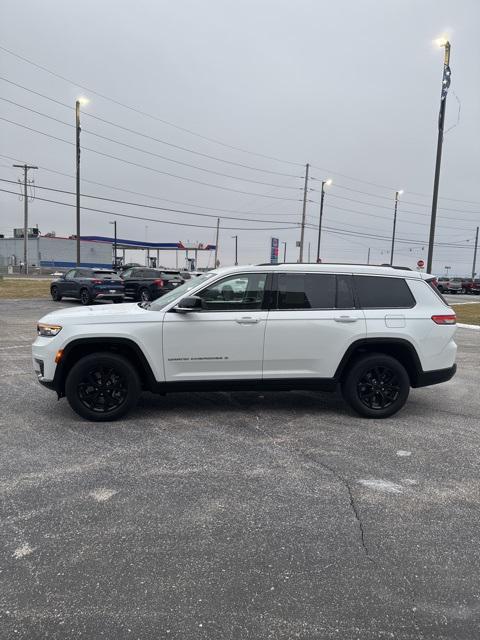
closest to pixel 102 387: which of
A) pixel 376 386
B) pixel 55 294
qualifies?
pixel 376 386

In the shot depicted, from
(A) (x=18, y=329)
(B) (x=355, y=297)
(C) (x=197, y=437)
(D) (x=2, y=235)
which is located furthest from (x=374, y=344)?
(D) (x=2, y=235)

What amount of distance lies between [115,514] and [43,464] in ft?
3.86

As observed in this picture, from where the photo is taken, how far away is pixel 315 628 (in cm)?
232

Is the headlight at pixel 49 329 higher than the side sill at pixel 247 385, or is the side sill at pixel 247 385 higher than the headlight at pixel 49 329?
the headlight at pixel 49 329

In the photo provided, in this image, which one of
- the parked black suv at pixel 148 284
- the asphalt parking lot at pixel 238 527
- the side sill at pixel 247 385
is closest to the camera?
the asphalt parking lot at pixel 238 527

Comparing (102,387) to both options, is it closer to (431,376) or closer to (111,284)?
(431,376)

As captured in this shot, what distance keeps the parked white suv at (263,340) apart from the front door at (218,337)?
0.01 metres

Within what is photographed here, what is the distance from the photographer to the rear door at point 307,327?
5.37m

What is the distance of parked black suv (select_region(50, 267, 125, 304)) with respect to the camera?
2064 centimetres

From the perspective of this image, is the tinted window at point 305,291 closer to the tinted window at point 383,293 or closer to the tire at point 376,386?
Answer: the tinted window at point 383,293

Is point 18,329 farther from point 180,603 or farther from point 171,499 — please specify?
point 180,603

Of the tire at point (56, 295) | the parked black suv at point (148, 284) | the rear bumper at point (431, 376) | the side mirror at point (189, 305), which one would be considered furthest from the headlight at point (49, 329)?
the tire at point (56, 295)

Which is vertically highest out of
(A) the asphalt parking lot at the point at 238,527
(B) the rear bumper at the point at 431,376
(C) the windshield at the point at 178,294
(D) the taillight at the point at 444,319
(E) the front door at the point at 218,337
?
(C) the windshield at the point at 178,294

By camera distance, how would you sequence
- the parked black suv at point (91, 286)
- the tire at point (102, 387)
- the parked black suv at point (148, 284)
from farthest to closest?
the parked black suv at point (148, 284) < the parked black suv at point (91, 286) < the tire at point (102, 387)
